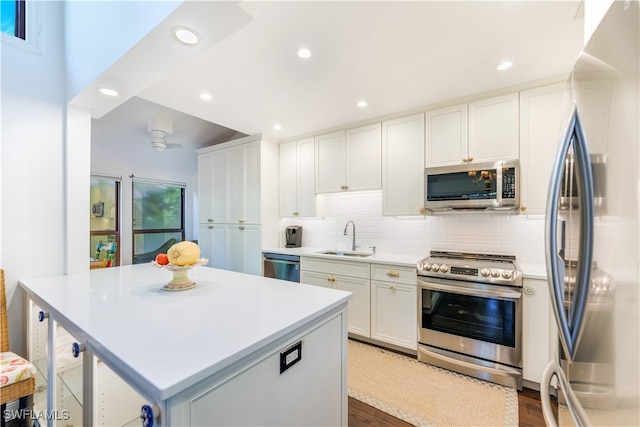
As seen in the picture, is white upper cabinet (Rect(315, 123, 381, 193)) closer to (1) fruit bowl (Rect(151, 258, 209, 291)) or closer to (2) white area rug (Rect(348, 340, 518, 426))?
(2) white area rug (Rect(348, 340, 518, 426))

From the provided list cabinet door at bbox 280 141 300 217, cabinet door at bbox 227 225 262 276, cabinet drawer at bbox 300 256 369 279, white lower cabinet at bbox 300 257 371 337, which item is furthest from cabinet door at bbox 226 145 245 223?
white lower cabinet at bbox 300 257 371 337

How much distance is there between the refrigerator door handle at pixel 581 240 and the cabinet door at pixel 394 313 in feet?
5.74

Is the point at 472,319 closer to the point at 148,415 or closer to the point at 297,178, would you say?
the point at 148,415

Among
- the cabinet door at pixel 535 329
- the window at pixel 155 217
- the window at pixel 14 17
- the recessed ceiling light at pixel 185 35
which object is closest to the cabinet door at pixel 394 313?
the cabinet door at pixel 535 329

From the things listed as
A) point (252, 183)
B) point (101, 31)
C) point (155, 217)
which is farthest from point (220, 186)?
point (101, 31)

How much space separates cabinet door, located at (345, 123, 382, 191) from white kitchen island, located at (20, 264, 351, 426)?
1.88m

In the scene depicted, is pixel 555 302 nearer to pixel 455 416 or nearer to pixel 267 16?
pixel 455 416

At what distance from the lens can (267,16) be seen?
1.54 m

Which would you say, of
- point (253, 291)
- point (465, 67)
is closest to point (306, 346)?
point (253, 291)

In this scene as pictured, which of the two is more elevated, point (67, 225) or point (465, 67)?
point (465, 67)

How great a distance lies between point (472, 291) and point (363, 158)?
1.79 m

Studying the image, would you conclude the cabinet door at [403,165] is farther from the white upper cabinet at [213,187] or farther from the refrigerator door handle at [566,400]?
the white upper cabinet at [213,187]

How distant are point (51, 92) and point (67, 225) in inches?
38.5

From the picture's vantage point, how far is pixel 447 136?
264 centimetres
